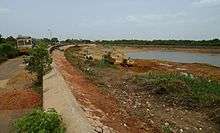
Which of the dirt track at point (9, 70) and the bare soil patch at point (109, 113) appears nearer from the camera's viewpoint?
the bare soil patch at point (109, 113)

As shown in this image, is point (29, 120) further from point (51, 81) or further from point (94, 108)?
point (51, 81)

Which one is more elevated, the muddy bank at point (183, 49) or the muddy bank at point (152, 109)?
the muddy bank at point (152, 109)

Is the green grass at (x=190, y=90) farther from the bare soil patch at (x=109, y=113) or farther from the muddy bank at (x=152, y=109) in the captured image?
the bare soil patch at (x=109, y=113)

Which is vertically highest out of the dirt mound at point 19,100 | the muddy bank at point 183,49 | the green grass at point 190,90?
the green grass at point 190,90

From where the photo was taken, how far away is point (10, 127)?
11.3 metres

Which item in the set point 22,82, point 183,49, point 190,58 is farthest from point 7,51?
point 183,49

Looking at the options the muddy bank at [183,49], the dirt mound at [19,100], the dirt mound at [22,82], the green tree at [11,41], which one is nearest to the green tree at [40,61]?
the dirt mound at [22,82]

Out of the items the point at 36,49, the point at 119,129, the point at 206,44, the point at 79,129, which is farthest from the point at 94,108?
the point at 206,44

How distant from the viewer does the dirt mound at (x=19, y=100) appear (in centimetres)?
1408

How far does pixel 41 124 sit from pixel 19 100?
22.7 feet

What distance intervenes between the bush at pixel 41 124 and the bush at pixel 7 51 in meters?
35.5

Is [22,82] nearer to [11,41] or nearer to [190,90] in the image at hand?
[190,90]

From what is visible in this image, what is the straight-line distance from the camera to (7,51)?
4481 centimetres

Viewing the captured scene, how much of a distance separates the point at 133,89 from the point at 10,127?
6.40m
